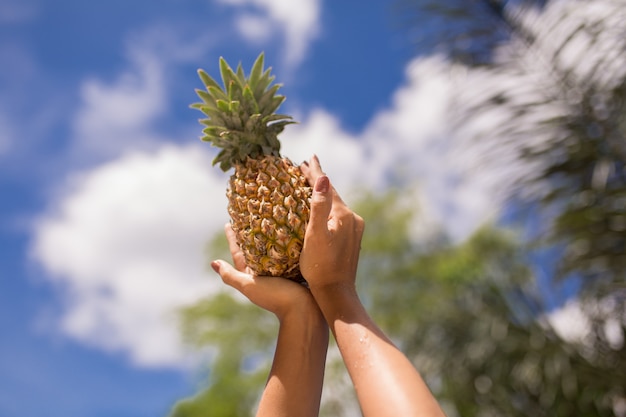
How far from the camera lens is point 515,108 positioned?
5605mm

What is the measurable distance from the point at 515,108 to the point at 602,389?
2873 millimetres

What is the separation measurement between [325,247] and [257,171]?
427mm

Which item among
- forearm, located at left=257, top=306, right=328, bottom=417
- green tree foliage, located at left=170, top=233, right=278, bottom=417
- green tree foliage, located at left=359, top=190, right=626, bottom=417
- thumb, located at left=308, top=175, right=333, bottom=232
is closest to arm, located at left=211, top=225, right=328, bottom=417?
forearm, located at left=257, top=306, right=328, bottom=417

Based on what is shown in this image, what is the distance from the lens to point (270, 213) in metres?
2.02

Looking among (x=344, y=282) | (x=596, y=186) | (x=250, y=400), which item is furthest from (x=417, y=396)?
(x=250, y=400)

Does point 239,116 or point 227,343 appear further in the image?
point 227,343

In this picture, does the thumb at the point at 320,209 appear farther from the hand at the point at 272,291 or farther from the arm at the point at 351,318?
the hand at the point at 272,291

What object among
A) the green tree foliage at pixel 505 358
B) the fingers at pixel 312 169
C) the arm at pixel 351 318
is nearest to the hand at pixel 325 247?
the arm at pixel 351 318

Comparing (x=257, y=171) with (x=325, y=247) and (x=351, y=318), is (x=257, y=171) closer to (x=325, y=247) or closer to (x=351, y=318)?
(x=325, y=247)

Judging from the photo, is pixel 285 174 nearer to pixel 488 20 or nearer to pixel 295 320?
pixel 295 320

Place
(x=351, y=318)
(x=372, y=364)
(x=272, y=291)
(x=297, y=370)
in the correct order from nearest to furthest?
(x=372, y=364) → (x=351, y=318) → (x=297, y=370) → (x=272, y=291)

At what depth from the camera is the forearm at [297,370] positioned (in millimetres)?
1790

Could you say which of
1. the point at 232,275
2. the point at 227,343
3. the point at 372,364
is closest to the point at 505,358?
the point at 232,275

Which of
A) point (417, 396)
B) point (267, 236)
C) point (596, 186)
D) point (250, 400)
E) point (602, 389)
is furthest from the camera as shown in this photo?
point (250, 400)
